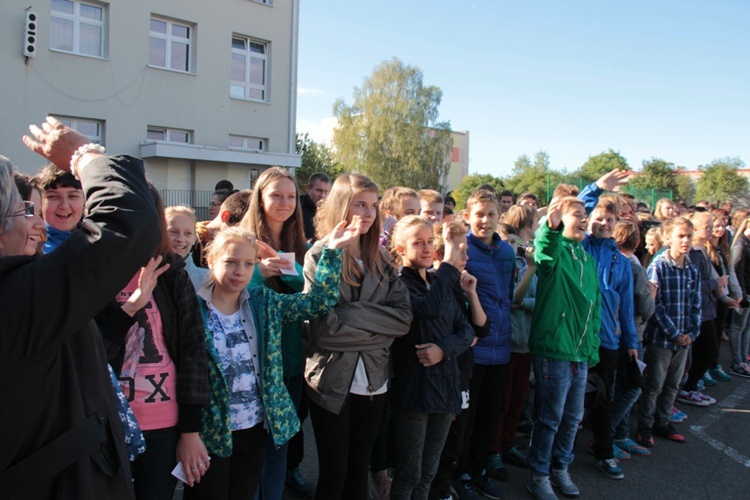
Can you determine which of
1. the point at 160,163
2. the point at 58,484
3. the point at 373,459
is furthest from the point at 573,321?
the point at 160,163

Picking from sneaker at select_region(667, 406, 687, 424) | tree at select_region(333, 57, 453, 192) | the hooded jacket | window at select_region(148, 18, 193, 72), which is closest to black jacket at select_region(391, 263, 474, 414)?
the hooded jacket

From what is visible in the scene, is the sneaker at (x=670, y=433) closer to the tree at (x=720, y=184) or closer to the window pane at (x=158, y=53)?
the window pane at (x=158, y=53)

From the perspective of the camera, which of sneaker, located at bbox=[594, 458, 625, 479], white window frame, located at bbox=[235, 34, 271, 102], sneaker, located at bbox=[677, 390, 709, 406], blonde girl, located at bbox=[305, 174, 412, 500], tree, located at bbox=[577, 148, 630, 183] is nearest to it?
blonde girl, located at bbox=[305, 174, 412, 500]

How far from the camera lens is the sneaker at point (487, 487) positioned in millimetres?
3966

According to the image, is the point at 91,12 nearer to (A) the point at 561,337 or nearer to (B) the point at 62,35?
(B) the point at 62,35

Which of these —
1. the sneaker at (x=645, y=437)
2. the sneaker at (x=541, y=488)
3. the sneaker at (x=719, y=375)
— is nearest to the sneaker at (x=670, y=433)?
the sneaker at (x=645, y=437)

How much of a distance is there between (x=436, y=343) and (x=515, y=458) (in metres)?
1.79

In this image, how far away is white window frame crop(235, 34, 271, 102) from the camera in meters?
20.1

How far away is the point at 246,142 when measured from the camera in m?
20.8

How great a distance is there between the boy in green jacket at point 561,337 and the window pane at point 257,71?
61.1ft

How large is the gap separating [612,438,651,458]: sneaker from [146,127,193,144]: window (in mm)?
17441

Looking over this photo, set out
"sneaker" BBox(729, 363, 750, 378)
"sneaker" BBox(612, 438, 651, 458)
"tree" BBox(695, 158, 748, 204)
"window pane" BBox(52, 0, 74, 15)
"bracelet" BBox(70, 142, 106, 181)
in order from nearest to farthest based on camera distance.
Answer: "bracelet" BBox(70, 142, 106, 181), "sneaker" BBox(612, 438, 651, 458), "sneaker" BBox(729, 363, 750, 378), "window pane" BBox(52, 0, 74, 15), "tree" BBox(695, 158, 748, 204)

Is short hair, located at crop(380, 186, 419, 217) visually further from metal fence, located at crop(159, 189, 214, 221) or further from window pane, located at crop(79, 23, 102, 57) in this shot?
window pane, located at crop(79, 23, 102, 57)

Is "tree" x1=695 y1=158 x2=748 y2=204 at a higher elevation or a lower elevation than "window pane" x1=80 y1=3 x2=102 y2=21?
lower
